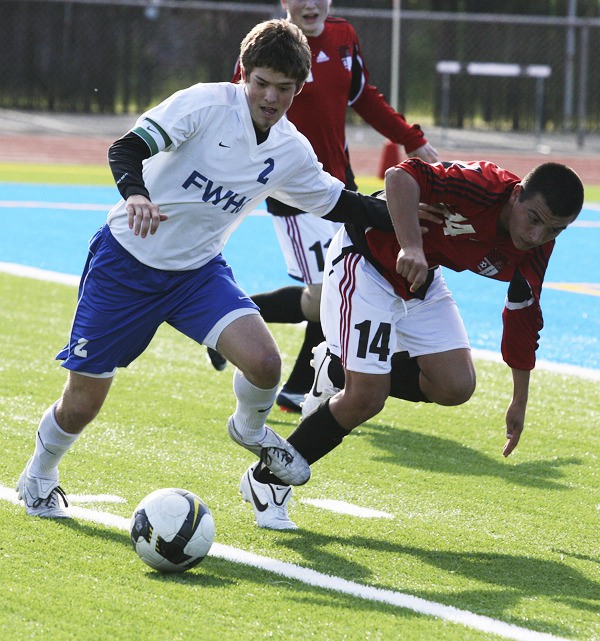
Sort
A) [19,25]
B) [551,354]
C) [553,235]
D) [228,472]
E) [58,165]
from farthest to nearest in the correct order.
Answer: [19,25] < [58,165] < [551,354] < [228,472] < [553,235]

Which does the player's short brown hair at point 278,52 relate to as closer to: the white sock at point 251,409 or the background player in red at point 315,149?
the white sock at point 251,409

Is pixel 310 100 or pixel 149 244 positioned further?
pixel 310 100

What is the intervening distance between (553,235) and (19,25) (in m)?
22.7

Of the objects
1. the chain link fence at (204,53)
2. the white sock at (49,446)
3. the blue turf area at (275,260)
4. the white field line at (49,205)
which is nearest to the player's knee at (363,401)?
the white sock at (49,446)

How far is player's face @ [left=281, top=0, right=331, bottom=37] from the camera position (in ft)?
22.4

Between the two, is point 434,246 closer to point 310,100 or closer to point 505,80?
point 310,100

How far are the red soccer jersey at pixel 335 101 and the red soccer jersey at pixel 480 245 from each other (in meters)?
2.05

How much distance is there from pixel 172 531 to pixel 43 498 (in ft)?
2.75

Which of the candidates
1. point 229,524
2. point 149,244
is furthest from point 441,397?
point 149,244

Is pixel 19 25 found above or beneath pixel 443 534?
above

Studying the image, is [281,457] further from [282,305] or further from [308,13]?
[308,13]

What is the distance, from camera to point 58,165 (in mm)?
21750

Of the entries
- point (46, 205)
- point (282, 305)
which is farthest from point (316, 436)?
point (46, 205)

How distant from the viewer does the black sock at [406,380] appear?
17.4 feet
